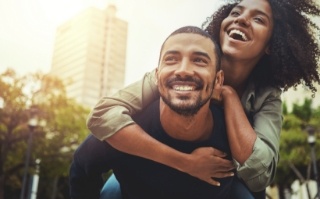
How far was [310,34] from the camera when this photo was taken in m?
2.78

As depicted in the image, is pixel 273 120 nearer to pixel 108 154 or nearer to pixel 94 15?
pixel 108 154

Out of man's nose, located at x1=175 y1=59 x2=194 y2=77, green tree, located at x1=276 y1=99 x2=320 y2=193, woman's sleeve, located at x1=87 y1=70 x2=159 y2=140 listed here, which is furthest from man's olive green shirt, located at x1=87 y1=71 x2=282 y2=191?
green tree, located at x1=276 y1=99 x2=320 y2=193

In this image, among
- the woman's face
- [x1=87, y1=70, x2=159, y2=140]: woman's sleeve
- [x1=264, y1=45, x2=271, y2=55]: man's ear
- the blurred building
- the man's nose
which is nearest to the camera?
the man's nose

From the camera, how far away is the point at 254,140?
1913 mm

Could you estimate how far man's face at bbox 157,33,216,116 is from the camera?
1840 millimetres

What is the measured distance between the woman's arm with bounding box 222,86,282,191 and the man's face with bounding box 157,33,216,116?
221 mm

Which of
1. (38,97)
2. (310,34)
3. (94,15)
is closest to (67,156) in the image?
(38,97)

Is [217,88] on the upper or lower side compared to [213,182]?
upper

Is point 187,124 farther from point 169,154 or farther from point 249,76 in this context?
point 249,76

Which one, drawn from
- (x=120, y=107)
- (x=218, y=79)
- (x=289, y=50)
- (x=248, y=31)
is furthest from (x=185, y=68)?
(x=289, y=50)

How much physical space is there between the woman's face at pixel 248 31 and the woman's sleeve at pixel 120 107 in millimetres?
461

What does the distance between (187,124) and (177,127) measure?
2.2 inches

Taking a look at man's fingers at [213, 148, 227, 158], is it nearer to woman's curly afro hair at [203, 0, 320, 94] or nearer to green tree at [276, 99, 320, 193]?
woman's curly afro hair at [203, 0, 320, 94]

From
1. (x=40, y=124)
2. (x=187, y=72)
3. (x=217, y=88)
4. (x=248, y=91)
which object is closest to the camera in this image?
(x=187, y=72)
